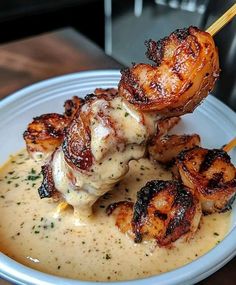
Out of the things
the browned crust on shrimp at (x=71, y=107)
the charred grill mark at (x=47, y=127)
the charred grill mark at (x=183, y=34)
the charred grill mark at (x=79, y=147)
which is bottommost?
the charred grill mark at (x=79, y=147)

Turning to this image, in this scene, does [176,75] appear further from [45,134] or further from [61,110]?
[61,110]

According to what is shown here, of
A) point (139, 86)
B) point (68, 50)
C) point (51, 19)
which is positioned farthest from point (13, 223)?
point (51, 19)

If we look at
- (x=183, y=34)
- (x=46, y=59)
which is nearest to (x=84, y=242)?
(x=183, y=34)

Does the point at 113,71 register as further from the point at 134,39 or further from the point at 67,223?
the point at 134,39

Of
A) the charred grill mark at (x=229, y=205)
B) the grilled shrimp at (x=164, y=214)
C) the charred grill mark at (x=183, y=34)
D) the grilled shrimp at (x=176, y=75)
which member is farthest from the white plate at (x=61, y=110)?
the charred grill mark at (x=183, y=34)

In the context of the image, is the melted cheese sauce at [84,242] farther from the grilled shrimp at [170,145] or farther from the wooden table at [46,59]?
the wooden table at [46,59]

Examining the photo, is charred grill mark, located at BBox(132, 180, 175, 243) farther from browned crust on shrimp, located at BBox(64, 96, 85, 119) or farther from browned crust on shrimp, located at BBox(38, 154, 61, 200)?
browned crust on shrimp, located at BBox(64, 96, 85, 119)

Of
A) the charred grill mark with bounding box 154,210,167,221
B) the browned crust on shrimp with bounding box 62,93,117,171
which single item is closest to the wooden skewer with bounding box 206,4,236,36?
the browned crust on shrimp with bounding box 62,93,117,171
